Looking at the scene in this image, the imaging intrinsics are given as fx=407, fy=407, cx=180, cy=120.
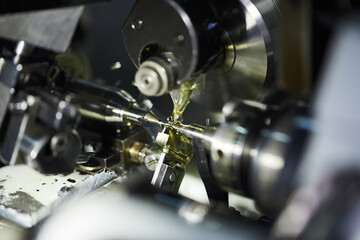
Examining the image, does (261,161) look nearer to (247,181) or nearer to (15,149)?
(247,181)

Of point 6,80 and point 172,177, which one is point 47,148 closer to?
point 6,80

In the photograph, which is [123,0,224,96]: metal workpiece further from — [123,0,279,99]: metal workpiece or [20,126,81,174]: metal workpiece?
[20,126,81,174]: metal workpiece

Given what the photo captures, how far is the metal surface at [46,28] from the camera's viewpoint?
725 mm

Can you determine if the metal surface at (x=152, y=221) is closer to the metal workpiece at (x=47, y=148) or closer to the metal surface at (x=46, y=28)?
the metal workpiece at (x=47, y=148)

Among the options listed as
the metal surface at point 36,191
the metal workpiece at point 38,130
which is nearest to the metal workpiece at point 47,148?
the metal workpiece at point 38,130

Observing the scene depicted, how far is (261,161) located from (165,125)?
35 cm

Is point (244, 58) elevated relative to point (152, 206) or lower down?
elevated

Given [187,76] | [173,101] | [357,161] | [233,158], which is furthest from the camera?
[173,101]

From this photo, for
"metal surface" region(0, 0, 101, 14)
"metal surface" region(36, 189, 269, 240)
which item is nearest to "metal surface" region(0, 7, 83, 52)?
"metal surface" region(0, 0, 101, 14)

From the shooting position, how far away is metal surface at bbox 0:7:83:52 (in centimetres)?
72

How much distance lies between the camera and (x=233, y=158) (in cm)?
61

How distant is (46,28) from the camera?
733 millimetres

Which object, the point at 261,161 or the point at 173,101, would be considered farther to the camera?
the point at 173,101

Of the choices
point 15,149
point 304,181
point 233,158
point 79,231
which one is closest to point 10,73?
point 15,149
